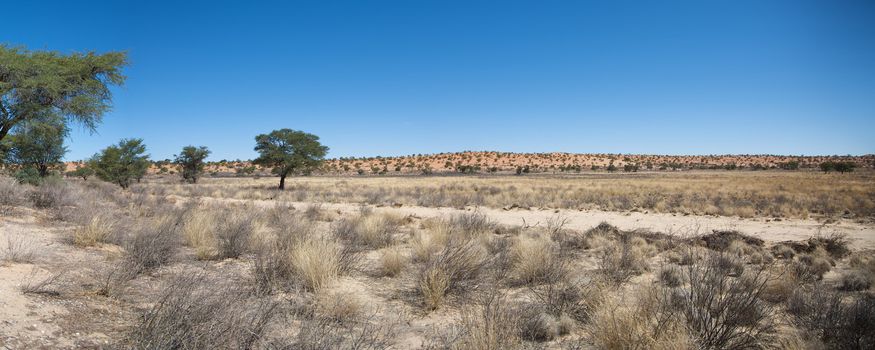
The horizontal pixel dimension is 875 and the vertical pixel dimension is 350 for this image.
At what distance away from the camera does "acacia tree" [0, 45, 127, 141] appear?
1493 centimetres

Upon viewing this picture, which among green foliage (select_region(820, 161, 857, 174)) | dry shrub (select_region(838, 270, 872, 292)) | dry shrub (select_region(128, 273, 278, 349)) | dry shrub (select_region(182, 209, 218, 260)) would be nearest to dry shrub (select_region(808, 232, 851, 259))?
dry shrub (select_region(838, 270, 872, 292))

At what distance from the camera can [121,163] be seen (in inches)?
1375

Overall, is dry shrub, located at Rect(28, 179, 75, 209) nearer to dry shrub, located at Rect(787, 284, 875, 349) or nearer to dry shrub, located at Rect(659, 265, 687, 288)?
dry shrub, located at Rect(659, 265, 687, 288)

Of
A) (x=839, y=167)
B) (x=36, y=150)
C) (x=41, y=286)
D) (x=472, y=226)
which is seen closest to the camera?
(x=41, y=286)

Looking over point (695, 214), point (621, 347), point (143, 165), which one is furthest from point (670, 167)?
point (621, 347)

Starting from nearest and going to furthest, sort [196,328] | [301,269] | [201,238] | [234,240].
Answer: [196,328]
[301,269]
[234,240]
[201,238]

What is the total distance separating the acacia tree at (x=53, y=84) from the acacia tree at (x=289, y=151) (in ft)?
75.1

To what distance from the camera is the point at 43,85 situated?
598 inches

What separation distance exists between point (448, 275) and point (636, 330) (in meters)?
2.72

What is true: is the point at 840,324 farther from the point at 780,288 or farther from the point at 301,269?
the point at 301,269

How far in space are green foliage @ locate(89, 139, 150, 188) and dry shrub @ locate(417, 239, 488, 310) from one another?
122 feet

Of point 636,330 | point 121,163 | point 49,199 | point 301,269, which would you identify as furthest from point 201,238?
point 121,163

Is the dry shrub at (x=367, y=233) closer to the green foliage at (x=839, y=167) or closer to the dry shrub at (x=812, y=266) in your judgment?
the dry shrub at (x=812, y=266)

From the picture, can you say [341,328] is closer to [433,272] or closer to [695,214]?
[433,272]
